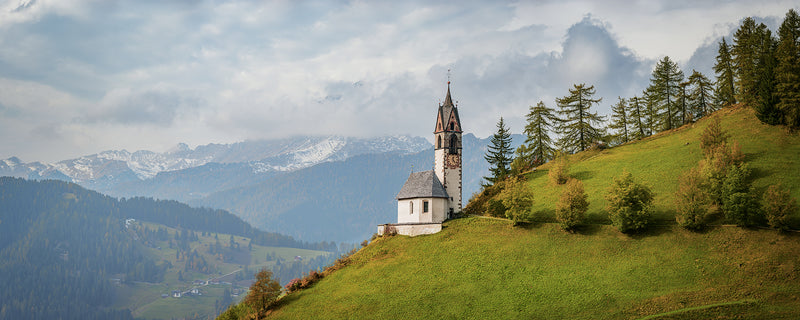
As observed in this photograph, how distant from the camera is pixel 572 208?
231ft

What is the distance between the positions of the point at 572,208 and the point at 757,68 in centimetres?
4909

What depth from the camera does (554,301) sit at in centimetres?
5666

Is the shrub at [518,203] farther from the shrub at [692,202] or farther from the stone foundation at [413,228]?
the shrub at [692,202]

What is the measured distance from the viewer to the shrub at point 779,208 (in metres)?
59.8

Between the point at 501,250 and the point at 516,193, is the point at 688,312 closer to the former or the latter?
the point at 501,250

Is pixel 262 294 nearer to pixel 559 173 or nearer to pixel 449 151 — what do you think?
pixel 449 151

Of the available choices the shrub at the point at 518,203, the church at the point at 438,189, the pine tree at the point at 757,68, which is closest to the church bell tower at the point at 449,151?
the church at the point at 438,189

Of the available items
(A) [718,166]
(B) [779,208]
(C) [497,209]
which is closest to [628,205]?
(A) [718,166]

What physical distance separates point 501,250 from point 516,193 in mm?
9242

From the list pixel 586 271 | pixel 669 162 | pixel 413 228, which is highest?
pixel 669 162

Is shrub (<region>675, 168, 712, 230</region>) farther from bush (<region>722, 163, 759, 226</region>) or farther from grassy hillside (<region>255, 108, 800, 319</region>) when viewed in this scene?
bush (<region>722, 163, 759, 226</region>)

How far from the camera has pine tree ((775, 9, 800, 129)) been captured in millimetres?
81562

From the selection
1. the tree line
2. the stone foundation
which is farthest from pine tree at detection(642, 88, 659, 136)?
the stone foundation

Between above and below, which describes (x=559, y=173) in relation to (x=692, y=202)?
above
